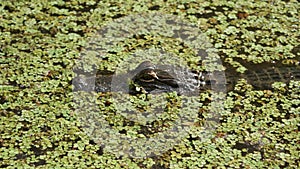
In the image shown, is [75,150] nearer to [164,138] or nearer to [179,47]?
[164,138]

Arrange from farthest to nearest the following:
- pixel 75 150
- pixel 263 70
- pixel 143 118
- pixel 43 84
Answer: pixel 263 70 < pixel 43 84 < pixel 143 118 < pixel 75 150

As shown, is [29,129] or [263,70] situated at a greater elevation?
[263,70]

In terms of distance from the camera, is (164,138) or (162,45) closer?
(164,138)

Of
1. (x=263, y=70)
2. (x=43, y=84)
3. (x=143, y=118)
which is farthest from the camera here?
(x=263, y=70)

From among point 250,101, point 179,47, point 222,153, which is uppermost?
point 179,47

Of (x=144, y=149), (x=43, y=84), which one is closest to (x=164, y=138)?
(x=144, y=149)

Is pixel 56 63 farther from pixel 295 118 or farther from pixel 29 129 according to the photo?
pixel 295 118
